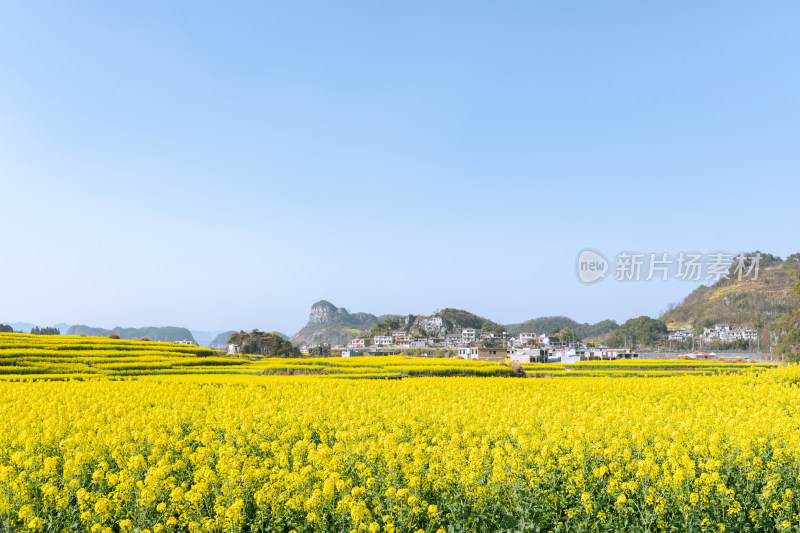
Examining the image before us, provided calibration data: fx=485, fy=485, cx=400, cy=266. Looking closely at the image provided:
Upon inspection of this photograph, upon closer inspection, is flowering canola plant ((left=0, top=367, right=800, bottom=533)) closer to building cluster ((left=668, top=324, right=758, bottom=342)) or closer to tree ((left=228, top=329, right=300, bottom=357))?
tree ((left=228, top=329, right=300, bottom=357))

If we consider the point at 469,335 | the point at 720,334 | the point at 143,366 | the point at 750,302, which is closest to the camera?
the point at 143,366

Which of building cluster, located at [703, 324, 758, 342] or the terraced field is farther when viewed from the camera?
building cluster, located at [703, 324, 758, 342]

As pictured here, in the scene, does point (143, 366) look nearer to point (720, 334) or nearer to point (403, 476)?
point (403, 476)

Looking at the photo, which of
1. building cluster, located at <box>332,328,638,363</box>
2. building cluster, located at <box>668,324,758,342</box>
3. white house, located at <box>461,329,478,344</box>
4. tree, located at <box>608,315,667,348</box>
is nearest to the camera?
building cluster, located at <box>332,328,638,363</box>

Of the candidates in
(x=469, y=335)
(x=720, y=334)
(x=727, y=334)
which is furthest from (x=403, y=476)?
(x=469, y=335)

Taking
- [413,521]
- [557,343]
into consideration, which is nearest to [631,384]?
[413,521]

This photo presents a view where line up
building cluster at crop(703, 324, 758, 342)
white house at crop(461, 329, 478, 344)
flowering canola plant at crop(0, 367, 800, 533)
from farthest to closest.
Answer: white house at crop(461, 329, 478, 344) < building cluster at crop(703, 324, 758, 342) < flowering canola plant at crop(0, 367, 800, 533)

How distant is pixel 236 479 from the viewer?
5.72m

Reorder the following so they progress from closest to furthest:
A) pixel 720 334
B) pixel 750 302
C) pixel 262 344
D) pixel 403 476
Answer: pixel 403 476 → pixel 262 344 → pixel 720 334 → pixel 750 302

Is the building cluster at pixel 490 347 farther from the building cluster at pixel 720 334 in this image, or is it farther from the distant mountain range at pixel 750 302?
the distant mountain range at pixel 750 302

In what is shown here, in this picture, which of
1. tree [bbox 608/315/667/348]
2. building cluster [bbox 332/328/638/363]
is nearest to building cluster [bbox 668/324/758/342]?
tree [bbox 608/315/667/348]

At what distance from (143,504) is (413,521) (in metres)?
2.96

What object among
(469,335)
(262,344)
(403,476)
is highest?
(403,476)

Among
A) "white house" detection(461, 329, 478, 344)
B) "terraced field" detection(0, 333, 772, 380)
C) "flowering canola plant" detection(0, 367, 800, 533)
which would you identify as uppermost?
"flowering canola plant" detection(0, 367, 800, 533)
